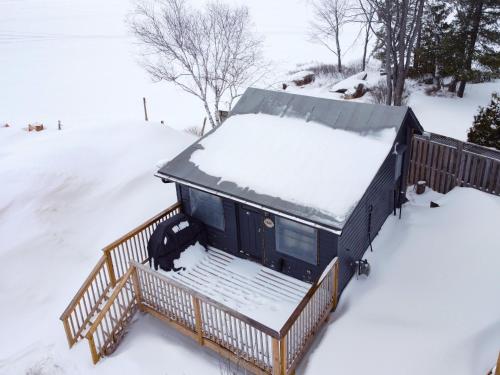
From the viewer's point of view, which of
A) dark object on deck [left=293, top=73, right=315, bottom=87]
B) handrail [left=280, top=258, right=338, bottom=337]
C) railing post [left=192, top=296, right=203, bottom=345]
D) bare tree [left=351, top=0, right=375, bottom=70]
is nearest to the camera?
handrail [left=280, top=258, right=338, bottom=337]

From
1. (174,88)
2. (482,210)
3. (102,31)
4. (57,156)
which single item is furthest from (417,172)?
(102,31)

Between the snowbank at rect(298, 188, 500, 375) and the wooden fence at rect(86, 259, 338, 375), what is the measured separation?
589mm

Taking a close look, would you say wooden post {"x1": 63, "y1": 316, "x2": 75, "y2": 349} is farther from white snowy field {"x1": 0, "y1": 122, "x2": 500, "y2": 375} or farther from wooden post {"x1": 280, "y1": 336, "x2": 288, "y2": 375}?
wooden post {"x1": 280, "y1": 336, "x2": 288, "y2": 375}

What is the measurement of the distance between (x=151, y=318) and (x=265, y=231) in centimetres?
312

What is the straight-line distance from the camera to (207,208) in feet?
33.7

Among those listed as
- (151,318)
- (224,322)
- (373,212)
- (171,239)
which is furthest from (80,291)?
(373,212)

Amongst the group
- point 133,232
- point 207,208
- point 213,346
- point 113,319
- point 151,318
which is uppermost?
point 207,208

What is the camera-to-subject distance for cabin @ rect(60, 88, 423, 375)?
8.05 meters

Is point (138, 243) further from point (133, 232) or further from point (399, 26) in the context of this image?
point (399, 26)

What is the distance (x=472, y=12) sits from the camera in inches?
791

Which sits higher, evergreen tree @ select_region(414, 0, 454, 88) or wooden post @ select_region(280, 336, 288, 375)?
evergreen tree @ select_region(414, 0, 454, 88)

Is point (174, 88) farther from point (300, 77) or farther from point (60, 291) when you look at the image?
point (60, 291)

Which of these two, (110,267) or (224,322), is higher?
(110,267)

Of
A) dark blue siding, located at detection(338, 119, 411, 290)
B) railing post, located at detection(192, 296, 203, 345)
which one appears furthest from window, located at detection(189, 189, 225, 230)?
dark blue siding, located at detection(338, 119, 411, 290)
